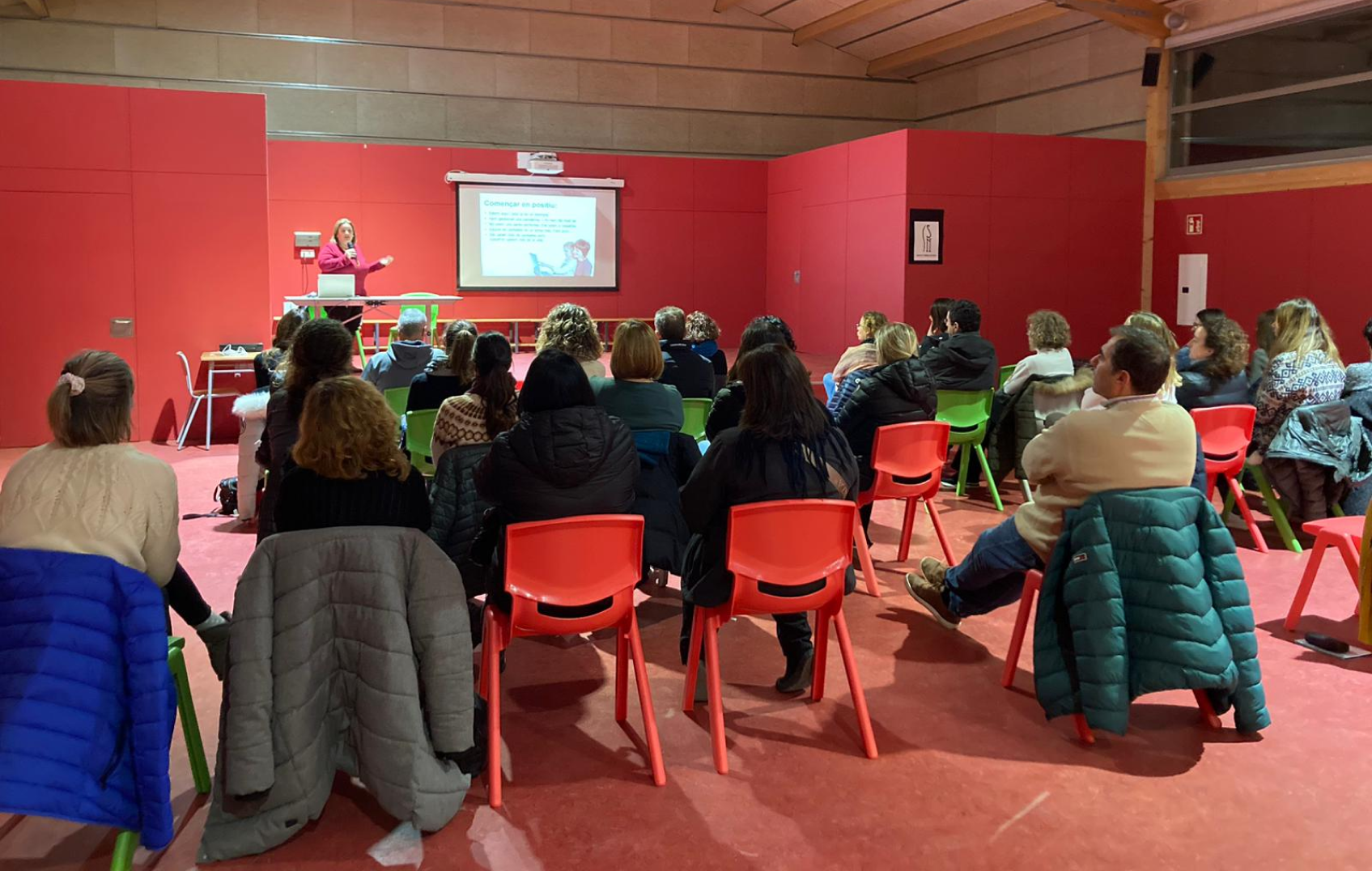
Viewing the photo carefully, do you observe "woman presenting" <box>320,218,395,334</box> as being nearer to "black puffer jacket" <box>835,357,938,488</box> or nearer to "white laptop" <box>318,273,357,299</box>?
"white laptop" <box>318,273,357,299</box>

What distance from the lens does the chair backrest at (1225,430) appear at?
512 centimetres

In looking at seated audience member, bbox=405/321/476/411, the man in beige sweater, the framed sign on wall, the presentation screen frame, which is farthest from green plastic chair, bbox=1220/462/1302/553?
the presentation screen frame

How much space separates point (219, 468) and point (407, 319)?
2562mm

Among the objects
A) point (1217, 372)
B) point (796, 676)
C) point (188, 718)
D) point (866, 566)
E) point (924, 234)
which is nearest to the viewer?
point (188, 718)

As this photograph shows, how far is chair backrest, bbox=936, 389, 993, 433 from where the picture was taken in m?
6.04

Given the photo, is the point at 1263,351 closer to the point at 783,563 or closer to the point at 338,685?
the point at 783,563

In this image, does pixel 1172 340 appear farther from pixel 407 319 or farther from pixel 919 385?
pixel 407 319

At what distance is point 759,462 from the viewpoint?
10.3 feet

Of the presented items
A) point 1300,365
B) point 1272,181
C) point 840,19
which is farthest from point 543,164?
point 1300,365

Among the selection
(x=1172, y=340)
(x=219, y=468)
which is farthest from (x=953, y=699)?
(x=219, y=468)

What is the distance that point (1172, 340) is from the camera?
506cm

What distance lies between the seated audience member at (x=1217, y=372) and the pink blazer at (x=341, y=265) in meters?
6.38

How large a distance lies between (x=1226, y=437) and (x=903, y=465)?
1709 mm

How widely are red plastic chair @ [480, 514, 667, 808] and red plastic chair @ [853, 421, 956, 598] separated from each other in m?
1.87
